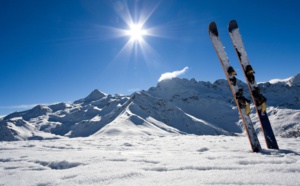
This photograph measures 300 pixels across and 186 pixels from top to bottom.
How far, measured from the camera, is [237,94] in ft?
21.9

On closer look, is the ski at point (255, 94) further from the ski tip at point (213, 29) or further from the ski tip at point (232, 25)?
the ski tip at point (213, 29)

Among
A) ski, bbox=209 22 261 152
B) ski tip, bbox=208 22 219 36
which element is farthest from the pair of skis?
ski tip, bbox=208 22 219 36

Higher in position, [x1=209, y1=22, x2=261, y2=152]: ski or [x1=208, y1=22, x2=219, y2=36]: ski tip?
[x1=208, y1=22, x2=219, y2=36]: ski tip

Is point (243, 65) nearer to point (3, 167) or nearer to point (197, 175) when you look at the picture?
point (197, 175)

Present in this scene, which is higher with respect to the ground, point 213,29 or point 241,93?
point 213,29

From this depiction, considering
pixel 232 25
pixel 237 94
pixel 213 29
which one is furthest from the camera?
pixel 213 29

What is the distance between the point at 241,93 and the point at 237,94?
0.14 m

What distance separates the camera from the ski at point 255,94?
6578 mm

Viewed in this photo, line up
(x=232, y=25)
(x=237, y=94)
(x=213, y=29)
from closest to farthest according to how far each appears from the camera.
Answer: (x=237, y=94)
(x=232, y=25)
(x=213, y=29)

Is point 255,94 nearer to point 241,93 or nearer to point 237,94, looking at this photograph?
point 241,93

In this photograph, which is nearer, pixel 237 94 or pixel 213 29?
pixel 237 94

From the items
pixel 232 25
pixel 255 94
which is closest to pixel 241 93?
pixel 255 94

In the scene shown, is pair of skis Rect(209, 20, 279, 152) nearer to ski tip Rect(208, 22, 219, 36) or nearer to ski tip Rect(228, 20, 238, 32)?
ski tip Rect(228, 20, 238, 32)

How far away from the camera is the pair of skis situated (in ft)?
21.3
